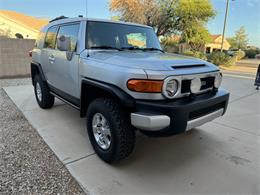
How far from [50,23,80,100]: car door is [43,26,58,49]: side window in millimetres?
203

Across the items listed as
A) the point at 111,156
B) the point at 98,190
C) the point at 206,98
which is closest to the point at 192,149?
the point at 206,98

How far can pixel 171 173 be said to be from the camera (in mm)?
2482

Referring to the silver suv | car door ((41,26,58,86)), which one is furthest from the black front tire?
car door ((41,26,58,86))

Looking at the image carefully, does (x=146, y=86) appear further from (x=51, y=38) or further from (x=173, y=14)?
(x=173, y=14)

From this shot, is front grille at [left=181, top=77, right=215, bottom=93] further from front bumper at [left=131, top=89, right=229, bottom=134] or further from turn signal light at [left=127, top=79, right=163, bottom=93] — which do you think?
turn signal light at [left=127, top=79, right=163, bottom=93]

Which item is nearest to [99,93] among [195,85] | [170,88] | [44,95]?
[170,88]

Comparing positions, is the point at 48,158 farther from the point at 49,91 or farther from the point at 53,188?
the point at 49,91

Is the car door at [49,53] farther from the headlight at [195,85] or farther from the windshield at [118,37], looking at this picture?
the headlight at [195,85]

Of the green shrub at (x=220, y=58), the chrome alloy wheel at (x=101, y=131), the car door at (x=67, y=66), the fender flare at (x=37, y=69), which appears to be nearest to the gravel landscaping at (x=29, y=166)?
the chrome alloy wheel at (x=101, y=131)

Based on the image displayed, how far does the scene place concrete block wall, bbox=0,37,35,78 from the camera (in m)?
8.20

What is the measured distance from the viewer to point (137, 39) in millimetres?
3549

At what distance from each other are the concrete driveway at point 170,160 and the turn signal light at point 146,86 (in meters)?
1.06

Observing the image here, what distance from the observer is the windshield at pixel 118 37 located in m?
3.02

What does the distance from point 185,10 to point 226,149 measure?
20518 millimetres
